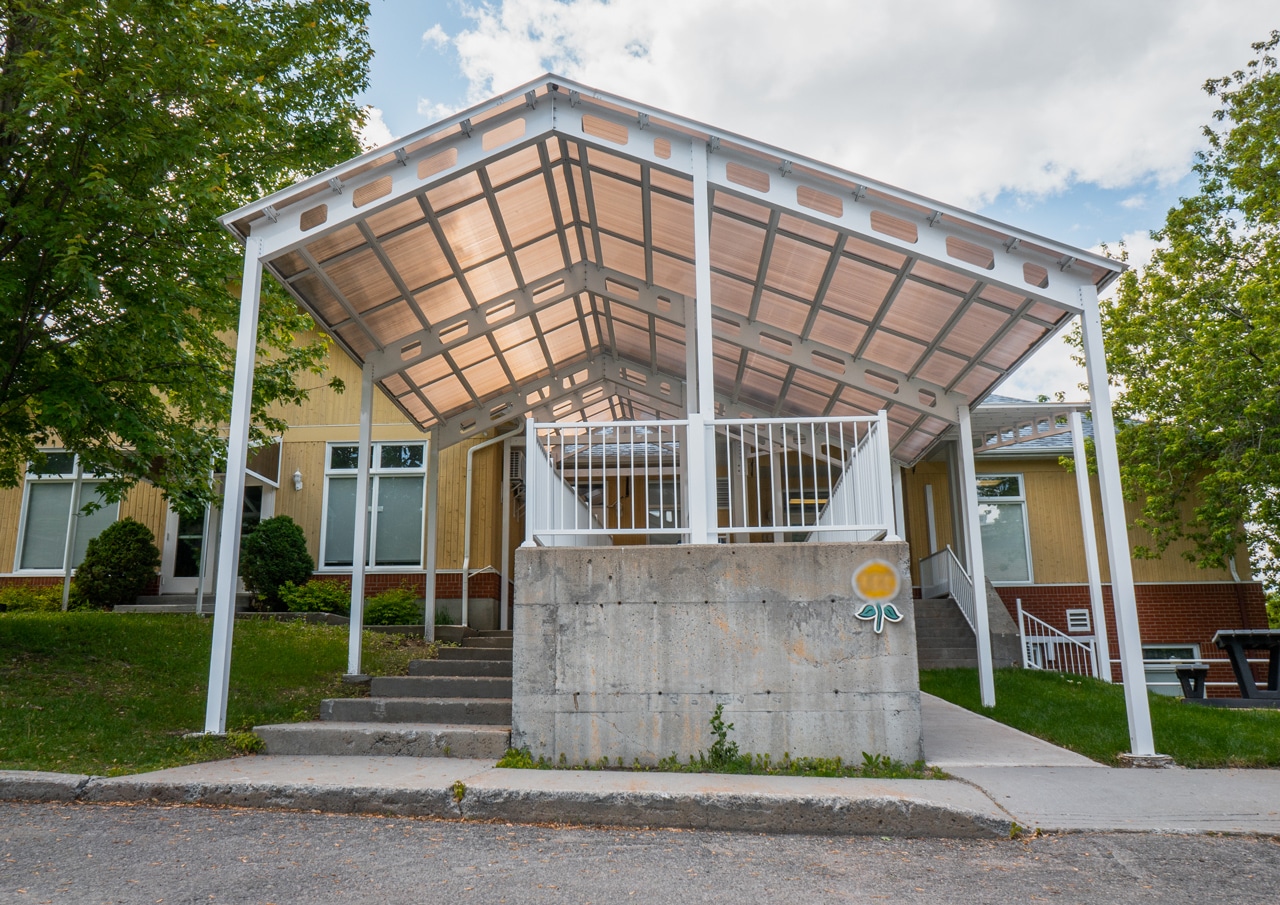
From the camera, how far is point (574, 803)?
5.00 m

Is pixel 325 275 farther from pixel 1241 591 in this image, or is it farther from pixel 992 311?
pixel 1241 591

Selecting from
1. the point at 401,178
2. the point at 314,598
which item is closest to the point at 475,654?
the point at 314,598

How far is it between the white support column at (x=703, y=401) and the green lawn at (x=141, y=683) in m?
4.01

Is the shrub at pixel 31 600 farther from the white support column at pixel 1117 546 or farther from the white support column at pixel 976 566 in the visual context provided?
the white support column at pixel 1117 546

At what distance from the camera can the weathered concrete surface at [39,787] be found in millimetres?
5184

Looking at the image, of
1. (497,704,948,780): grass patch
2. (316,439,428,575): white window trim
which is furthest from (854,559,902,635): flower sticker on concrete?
(316,439,428,575): white window trim

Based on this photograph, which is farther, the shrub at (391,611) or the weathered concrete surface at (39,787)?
the shrub at (391,611)

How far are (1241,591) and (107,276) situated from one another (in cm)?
1845

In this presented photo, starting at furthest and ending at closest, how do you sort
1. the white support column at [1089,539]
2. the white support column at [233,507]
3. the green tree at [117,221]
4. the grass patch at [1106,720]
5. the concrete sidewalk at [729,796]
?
the white support column at [1089,539] < the green tree at [117,221] < the grass patch at [1106,720] < the white support column at [233,507] < the concrete sidewalk at [729,796]

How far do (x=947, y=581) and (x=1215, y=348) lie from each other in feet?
20.7

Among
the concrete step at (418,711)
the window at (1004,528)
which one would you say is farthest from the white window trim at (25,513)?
the window at (1004,528)

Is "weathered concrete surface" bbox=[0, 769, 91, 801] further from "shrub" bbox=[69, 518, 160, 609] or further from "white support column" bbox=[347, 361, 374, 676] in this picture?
"shrub" bbox=[69, 518, 160, 609]

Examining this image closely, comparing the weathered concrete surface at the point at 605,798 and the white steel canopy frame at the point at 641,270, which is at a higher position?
the white steel canopy frame at the point at 641,270

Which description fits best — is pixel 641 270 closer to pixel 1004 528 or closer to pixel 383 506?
pixel 383 506
